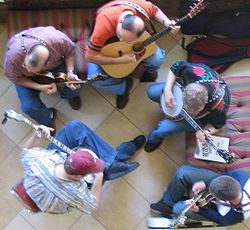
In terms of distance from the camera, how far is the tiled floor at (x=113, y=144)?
3549 mm

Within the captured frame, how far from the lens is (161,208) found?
3.48 m

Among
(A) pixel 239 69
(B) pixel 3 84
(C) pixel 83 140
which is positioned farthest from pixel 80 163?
(A) pixel 239 69

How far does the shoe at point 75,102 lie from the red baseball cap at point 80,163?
88 centimetres

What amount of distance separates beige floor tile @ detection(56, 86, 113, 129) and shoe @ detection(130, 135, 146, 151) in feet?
1.02

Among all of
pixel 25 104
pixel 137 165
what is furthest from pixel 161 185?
pixel 25 104

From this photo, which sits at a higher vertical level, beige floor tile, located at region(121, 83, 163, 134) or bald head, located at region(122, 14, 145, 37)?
bald head, located at region(122, 14, 145, 37)

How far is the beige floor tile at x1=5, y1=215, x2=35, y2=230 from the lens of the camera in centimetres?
353

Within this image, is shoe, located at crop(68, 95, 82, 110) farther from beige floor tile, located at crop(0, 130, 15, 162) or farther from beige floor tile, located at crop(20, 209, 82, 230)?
beige floor tile, located at crop(20, 209, 82, 230)

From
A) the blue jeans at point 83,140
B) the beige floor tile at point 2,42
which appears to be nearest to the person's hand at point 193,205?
the blue jeans at point 83,140

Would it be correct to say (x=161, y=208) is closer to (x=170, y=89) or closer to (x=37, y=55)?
(x=170, y=89)

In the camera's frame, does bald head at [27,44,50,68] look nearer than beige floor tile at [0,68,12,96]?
Yes

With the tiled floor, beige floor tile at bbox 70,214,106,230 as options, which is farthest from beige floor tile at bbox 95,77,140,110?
beige floor tile at bbox 70,214,106,230

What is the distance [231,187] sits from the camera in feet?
8.92

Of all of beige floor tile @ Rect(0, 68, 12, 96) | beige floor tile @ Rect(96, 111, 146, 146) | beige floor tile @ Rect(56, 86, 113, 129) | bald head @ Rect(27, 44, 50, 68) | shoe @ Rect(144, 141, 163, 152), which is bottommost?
shoe @ Rect(144, 141, 163, 152)
